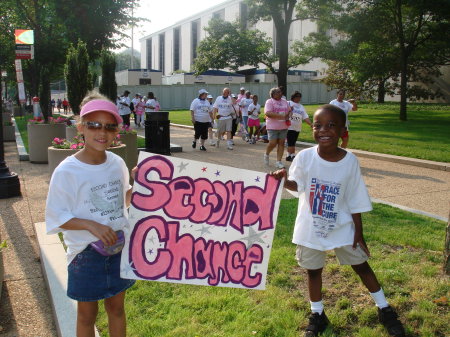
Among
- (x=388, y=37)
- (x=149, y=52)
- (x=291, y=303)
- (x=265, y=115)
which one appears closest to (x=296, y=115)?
(x=265, y=115)

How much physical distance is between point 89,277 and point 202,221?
2.75 feet

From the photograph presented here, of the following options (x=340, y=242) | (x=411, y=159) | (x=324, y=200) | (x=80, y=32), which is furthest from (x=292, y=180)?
(x=80, y=32)

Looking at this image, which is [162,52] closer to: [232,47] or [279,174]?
[232,47]

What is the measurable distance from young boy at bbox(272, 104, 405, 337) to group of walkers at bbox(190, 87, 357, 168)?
12.7 feet

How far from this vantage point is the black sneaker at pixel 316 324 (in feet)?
10.2

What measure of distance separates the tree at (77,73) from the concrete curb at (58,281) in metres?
7.94

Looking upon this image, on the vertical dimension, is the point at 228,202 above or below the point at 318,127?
below

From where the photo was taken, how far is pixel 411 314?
333 cm

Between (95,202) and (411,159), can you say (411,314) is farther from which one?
(411,159)

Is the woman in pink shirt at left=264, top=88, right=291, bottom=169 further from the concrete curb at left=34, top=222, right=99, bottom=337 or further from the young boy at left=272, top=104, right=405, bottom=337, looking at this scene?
the young boy at left=272, top=104, right=405, bottom=337

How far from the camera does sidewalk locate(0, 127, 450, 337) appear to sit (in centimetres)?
359

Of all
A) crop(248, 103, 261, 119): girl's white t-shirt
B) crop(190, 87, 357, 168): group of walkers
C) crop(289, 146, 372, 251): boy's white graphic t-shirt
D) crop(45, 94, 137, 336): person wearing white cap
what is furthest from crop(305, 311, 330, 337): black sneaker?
crop(248, 103, 261, 119): girl's white t-shirt

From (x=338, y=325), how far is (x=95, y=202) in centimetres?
190

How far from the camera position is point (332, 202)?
3029mm
